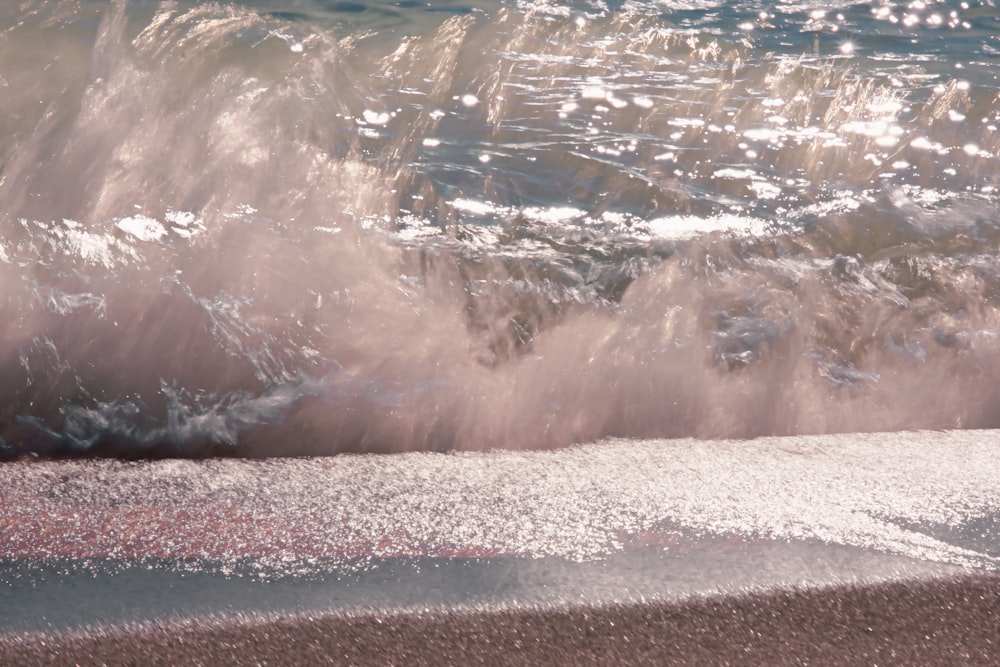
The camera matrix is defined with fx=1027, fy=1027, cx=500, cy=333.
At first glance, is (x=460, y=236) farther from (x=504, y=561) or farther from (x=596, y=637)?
(x=596, y=637)

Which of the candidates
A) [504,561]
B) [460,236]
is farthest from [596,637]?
[460,236]

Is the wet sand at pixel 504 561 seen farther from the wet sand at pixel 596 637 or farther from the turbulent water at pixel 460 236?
the turbulent water at pixel 460 236

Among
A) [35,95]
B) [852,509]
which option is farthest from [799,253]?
[35,95]

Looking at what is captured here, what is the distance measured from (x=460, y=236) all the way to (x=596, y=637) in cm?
131

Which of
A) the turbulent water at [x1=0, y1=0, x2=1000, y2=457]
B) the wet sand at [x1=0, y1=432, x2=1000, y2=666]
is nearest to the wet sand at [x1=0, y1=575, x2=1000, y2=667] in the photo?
the wet sand at [x1=0, y1=432, x2=1000, y2=666]

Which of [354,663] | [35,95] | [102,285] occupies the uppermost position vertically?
[35,95]

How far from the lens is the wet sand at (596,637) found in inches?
47.8

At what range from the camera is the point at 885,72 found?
3.76 metres

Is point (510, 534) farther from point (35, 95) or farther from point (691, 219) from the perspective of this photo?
point (35, 95)

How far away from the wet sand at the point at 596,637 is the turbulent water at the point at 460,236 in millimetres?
525

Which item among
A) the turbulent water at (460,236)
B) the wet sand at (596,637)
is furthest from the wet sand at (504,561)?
the turbulent water at (460,236)

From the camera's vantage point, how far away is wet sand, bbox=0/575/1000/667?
1.21 meters

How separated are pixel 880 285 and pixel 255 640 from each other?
1.69m

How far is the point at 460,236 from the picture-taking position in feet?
7.88
